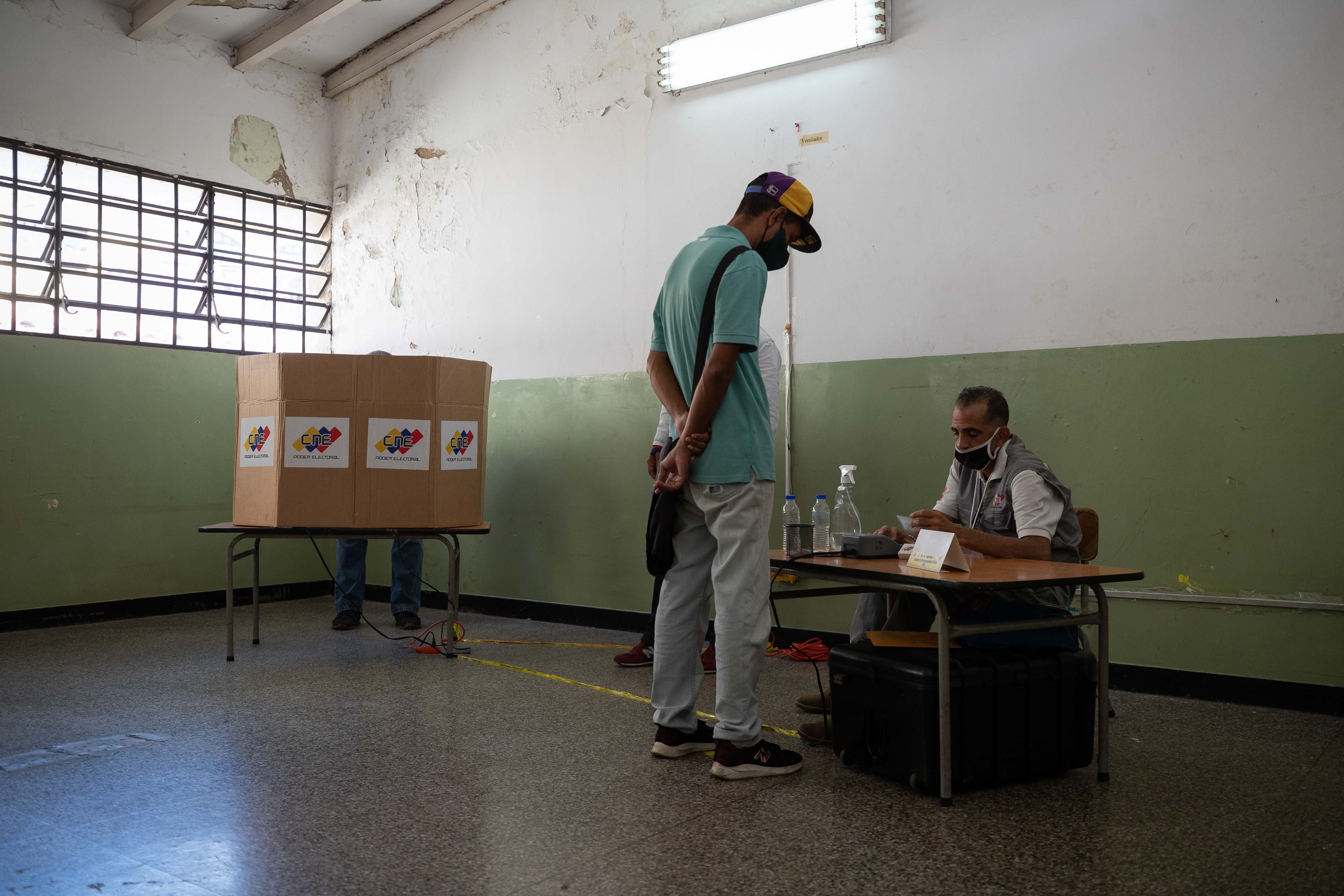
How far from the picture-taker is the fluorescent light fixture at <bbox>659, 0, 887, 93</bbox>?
376cm

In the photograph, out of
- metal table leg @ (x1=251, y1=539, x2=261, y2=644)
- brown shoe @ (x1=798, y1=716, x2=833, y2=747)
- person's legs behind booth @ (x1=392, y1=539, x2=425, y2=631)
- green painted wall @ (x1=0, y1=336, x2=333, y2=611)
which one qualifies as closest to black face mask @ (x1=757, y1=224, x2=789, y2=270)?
brown shoe @ (x1=798, y1=716, x2=833, y2=747)

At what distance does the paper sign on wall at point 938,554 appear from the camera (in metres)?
2.03

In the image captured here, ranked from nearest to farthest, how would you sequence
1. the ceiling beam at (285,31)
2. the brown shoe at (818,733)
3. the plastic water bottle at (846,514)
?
the brown shoe at (818,733)
the plastic water bottle at (846,514)
the ceiling beam at (285,31)

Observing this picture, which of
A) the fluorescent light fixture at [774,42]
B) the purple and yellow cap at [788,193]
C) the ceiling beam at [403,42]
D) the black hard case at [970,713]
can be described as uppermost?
the ceiling beam at [403,42]

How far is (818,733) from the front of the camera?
100 inches

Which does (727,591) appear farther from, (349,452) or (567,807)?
(349,452)

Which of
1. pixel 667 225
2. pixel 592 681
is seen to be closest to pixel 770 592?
pixel 592 681

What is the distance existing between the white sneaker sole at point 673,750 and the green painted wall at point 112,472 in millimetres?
3646

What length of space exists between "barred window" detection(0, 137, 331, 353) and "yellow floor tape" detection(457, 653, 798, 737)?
273 centimetres

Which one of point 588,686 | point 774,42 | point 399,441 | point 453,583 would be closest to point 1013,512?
point 588,686

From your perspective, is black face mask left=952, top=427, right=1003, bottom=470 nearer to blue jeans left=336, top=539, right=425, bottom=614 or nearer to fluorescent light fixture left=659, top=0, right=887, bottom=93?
fluorescent light fixture left=659, top=0, right=887, bottom=93

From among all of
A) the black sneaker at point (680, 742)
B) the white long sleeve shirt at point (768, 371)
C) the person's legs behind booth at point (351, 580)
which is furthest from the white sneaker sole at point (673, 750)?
the person's legs behind booth at point (351, 580)

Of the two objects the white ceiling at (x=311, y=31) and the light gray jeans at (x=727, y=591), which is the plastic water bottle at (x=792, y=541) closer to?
the light gray jeans at (x=727, y=591)

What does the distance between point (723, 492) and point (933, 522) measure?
20.5 inches
